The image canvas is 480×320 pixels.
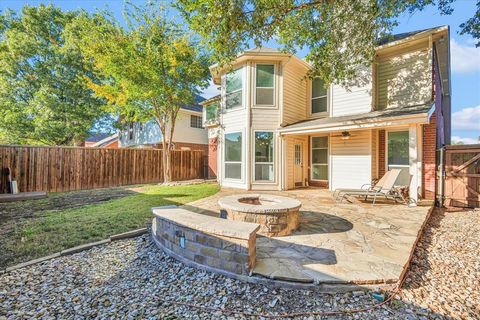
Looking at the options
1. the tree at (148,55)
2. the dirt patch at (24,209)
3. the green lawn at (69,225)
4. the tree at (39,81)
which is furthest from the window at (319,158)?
the tree at (39,81)

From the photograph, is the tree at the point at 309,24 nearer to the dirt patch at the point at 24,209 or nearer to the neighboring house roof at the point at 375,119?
the neighboring house roof at the point at 375,119

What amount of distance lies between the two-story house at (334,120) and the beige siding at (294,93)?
1.8 inches

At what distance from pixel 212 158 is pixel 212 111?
3319 millimetres

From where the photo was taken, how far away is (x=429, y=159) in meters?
7.70

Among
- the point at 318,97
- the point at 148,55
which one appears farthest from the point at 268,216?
the point at 148,55

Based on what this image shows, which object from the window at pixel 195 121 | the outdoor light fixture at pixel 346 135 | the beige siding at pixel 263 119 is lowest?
the outdoor light fixture at pixel 346 135

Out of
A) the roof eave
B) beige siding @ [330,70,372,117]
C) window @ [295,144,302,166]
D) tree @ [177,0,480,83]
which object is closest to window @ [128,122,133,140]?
window @ [295,144,302,166]

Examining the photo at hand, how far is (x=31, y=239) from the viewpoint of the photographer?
4398mm

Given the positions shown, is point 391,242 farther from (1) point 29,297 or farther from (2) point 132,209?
(2) point 132,209

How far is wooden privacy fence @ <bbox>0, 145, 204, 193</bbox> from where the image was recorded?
30.2 feet

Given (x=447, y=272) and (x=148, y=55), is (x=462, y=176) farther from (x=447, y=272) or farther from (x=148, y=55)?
(x=148, y=55)

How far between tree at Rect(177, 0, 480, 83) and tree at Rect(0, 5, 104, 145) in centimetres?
1416

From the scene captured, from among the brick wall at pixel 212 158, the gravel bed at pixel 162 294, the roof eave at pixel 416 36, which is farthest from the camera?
the brick wall at pixel 212 158

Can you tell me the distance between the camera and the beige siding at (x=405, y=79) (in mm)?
7895
